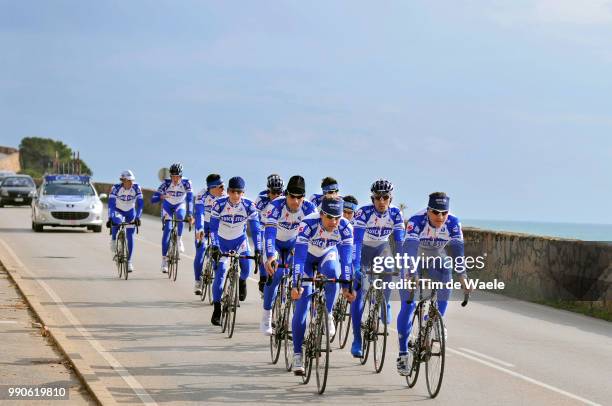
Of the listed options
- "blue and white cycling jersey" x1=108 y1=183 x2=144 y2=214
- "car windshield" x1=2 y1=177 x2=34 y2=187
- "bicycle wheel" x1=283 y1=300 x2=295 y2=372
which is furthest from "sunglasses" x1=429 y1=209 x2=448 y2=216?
"car windshield" x1=2 y1=177 x2=34 y2=187

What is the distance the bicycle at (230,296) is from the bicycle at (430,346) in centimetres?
403

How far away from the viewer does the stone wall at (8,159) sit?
521 feet

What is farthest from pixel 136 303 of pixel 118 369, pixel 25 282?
pixel 118 369

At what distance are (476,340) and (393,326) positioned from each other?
162cm

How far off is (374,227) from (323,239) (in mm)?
1856

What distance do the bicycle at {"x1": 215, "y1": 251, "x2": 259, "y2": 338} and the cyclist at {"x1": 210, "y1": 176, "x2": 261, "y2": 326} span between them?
440 mm

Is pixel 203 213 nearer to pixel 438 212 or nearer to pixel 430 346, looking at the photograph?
pixel 438 212

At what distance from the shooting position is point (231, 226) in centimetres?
1672

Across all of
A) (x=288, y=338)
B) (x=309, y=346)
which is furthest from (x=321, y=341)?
(x=288, y=338)

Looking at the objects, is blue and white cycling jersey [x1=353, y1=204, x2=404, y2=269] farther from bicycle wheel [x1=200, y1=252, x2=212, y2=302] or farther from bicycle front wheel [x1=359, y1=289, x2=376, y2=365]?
bicycle wheel [x1=200, y1=252, x2=212, y2=302]

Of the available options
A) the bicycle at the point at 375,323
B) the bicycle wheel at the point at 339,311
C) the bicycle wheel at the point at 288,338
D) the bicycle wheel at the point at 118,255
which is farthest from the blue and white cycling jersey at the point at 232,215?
the bicycle wheel at the point at 118,255

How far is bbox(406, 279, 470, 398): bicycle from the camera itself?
11.1 metres

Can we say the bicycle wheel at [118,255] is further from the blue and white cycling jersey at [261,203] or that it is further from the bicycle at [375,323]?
the bicycle at [375,323]

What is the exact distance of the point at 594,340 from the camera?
16.7m
